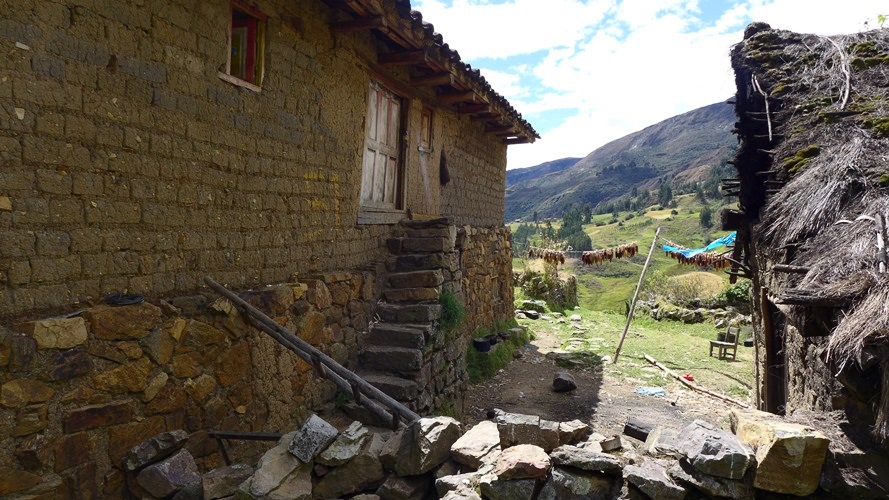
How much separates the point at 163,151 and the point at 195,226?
585mm

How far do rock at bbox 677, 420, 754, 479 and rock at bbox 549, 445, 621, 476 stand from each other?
41 centimetres

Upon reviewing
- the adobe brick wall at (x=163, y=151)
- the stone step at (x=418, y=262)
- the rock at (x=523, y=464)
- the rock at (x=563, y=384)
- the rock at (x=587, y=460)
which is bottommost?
the rock at (x=563, y=384)

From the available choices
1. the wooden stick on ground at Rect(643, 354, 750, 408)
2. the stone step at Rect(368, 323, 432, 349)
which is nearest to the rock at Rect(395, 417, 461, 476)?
the stone step at Rect(368, 323, 432, 349)

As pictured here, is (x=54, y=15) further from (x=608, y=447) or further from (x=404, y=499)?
(x=608, y=447)

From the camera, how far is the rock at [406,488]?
126 inches

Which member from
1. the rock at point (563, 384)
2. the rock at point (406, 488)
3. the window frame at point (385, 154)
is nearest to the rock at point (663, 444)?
the rock at point (406, 488)

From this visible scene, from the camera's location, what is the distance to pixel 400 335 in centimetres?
575

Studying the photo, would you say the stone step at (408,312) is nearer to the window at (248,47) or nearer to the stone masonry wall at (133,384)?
the stone masonry wall at (133,384)

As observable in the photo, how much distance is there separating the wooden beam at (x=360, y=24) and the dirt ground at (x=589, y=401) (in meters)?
5.01

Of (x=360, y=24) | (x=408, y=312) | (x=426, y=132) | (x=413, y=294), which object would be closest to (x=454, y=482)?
(x=408, y=312)

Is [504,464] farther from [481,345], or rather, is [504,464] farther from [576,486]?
[481,345]

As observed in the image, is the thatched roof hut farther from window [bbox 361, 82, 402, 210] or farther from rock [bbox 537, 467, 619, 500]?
window [bbox 361, 82, 402, 210]

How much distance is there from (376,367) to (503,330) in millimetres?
6202

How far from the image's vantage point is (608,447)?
3129 mm
